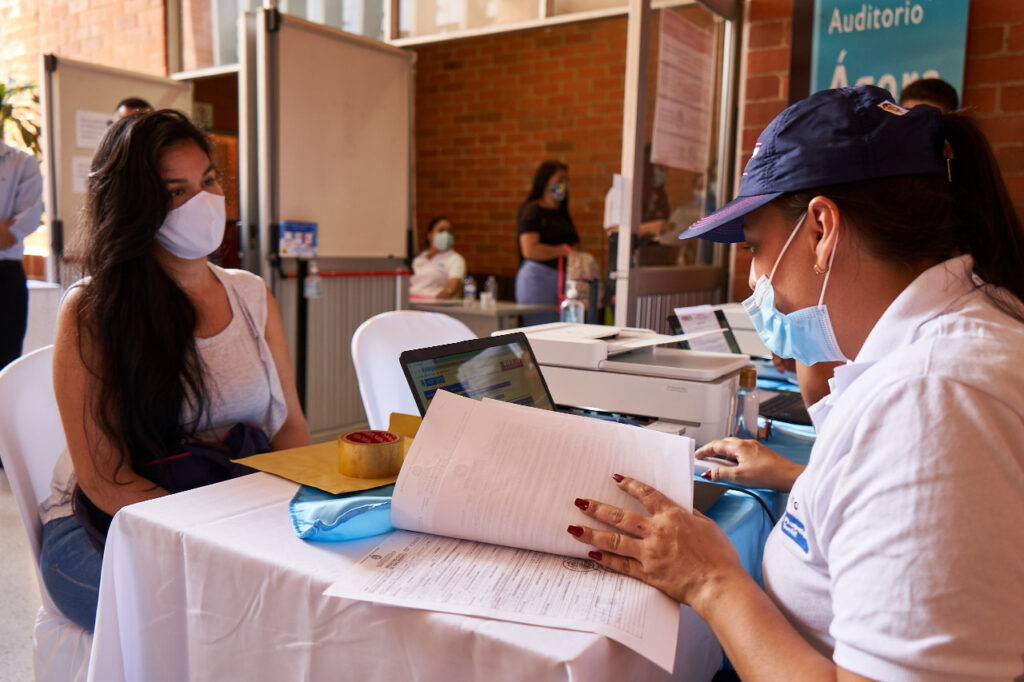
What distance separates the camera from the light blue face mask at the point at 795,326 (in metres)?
0.83

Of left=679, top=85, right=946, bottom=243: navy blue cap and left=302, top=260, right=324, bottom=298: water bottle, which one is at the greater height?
left=679, top=85, right=946, bottom=243: navy blue cap

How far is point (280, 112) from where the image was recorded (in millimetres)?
3217

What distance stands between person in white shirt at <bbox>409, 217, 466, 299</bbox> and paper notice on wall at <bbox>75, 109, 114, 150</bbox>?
6.50 feet

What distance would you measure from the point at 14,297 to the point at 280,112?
1.29m

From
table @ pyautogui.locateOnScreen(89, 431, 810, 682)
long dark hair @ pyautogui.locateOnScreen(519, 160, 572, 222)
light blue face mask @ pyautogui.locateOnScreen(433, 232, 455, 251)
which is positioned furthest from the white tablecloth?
light blue face mask @ pyautogui.locateOnScreen(433, 232, 455, 251)

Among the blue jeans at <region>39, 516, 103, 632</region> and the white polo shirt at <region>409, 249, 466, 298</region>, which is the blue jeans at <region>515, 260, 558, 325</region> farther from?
the blue jeans at <region>39, 516, 103, 632</region>

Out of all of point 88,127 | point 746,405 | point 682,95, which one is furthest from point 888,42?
point 88,127

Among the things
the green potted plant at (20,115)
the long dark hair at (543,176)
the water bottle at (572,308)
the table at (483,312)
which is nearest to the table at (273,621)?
the water bottle at (572,308)

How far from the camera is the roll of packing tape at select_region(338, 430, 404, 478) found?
1.04 meters

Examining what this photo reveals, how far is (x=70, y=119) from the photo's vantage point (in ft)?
12.8

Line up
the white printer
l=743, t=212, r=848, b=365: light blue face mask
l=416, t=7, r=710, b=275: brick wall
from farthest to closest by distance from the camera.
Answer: l=416, t=7, r=710, b=275: brick wall → the white printer → l=743, t=212, r=848, b=365: light blue face mask

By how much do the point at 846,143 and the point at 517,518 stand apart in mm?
495

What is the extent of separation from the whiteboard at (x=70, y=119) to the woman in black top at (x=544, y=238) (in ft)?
6.63

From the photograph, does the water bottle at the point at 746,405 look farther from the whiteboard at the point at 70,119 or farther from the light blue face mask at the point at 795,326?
the whiteboard at the point at 70,119
